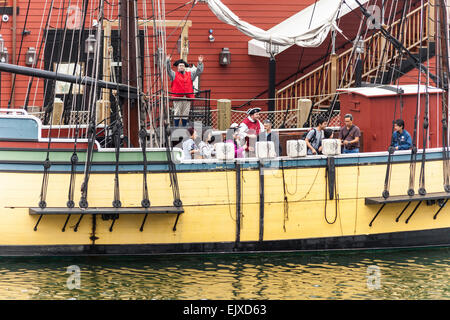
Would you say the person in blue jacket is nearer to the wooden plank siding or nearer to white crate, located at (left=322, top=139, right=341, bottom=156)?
white crate, located at (left=322, top=139, right=341, bottom=156)

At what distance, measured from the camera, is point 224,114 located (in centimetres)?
2156

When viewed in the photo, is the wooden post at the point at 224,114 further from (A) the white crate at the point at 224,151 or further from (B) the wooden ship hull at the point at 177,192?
(A) the white crate at the point at 224,151

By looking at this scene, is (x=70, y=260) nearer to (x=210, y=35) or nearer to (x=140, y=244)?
(x=140, y=244)

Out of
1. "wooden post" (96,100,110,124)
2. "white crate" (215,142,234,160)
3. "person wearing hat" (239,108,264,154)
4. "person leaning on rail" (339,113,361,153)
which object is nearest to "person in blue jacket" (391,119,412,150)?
"person leaning on rail" (339,113,361,153)

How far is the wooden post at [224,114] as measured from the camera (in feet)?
70.6

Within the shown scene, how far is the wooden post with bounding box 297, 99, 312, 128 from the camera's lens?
22.0 m

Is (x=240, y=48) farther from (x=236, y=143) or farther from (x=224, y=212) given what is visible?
(x=224, y=212)

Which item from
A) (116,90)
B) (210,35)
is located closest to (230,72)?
(210,35)

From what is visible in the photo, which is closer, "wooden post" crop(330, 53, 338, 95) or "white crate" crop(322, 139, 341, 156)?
"white crate" crop(322, 139, 341, 156)

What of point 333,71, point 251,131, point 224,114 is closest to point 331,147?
point 251,131

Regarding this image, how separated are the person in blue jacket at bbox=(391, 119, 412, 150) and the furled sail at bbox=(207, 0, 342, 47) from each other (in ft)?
9.46

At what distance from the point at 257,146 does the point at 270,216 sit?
52.9 inches

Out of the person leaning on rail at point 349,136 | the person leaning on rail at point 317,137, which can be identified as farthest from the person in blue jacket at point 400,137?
the person leaning on rail at point 317,137

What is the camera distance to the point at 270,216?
1709cm
